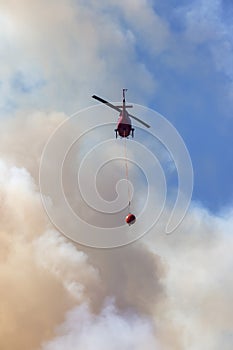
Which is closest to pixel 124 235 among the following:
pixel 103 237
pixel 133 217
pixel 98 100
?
pixel 103 237

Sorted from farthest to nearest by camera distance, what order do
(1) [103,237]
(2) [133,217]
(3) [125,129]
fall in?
(1) [103,237] → (3) [125,129] → (2) [133,217]

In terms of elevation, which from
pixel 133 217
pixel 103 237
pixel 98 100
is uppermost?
pixel 98 100

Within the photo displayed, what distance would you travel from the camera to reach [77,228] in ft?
500

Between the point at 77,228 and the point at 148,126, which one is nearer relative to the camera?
the point at 148,126

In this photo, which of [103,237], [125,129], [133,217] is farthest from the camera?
[103,237]

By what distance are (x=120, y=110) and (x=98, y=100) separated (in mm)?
7361

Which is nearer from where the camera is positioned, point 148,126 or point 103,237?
point 148,126

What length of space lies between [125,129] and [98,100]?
8667 millimetres

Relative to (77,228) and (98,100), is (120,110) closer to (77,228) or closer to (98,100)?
(98,100)

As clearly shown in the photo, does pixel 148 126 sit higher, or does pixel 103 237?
pixel 148 126

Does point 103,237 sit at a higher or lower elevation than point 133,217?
higher

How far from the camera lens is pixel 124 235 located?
147 meters

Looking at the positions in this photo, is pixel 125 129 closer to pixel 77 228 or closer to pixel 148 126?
pixel 148 126

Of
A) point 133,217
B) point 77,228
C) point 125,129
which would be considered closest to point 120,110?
point 125,129
